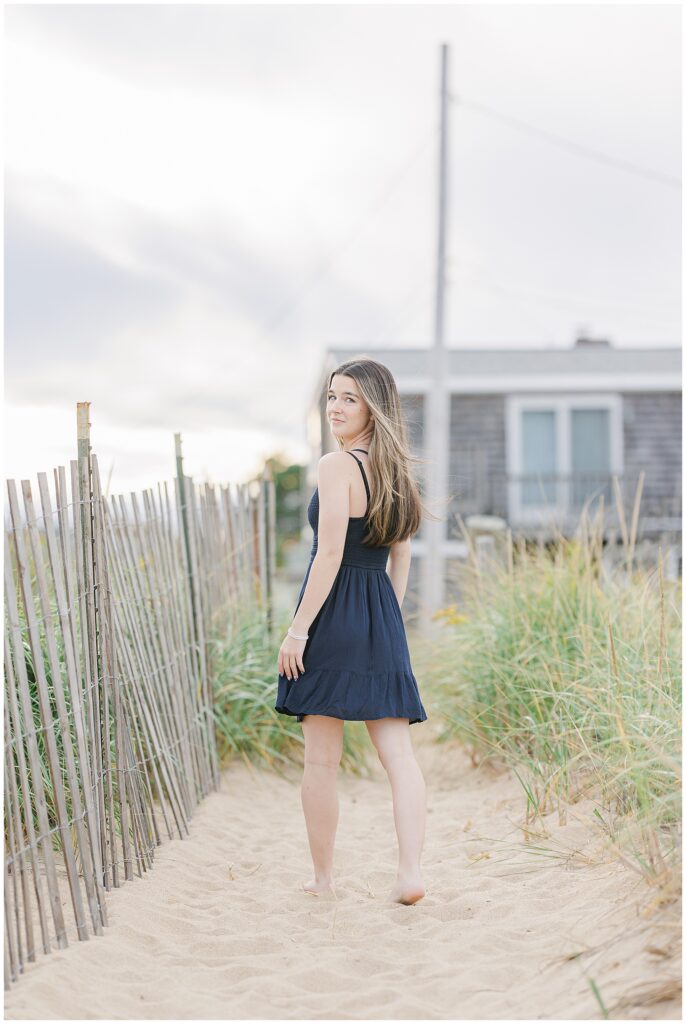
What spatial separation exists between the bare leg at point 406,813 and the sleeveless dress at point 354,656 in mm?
117

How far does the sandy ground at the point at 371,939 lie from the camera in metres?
2.46

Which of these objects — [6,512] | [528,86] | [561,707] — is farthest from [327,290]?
[6,512]

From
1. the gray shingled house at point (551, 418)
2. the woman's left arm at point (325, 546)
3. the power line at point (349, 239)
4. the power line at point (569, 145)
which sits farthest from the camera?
the gray shingled house at point (551, 418)

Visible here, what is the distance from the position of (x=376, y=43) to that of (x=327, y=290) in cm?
605

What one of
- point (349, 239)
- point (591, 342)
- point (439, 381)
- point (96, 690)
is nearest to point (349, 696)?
point (96, 690)

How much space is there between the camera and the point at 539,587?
206 inches

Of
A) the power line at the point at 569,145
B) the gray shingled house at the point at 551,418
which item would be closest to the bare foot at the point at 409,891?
the power line at the point at 569,145

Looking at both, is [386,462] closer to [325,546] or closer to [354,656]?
[325,546]

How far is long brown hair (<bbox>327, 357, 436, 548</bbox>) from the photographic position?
3.26 meters

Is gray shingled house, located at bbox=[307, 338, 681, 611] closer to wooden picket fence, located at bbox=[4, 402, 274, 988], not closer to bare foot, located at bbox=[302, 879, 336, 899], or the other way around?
wooden picket fence, located at bbox=[4, 402, 274, 988]

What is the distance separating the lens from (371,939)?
2959mm

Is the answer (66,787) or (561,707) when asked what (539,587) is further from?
(66,787)

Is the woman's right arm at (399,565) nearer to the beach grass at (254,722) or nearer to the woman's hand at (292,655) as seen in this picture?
the woman's hand at (292,655)

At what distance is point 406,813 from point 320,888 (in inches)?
18.5
